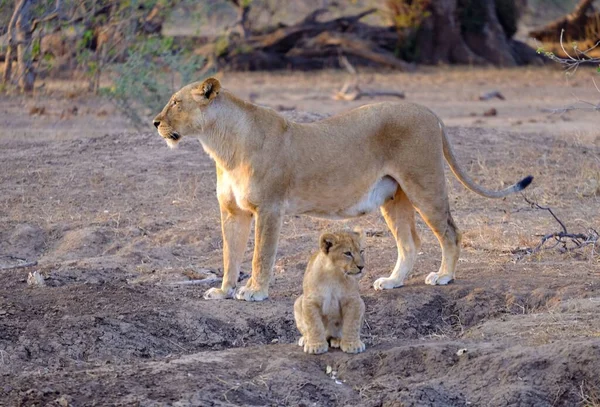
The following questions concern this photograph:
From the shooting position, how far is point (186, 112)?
6680 mm

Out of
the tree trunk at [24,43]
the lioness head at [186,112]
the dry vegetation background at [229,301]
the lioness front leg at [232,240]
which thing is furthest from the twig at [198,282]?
the tree trunk at [24,43]

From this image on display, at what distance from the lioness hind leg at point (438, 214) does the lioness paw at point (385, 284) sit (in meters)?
0.20

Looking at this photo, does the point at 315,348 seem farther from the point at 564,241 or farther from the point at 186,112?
the point at 564,241

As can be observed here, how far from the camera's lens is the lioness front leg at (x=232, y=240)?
687cm

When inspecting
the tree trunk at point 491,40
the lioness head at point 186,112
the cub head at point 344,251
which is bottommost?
the tree trunk at point 491,40

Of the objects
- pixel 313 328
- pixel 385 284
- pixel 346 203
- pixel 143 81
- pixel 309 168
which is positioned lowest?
pixel 143 81

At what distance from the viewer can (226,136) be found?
6711 mm

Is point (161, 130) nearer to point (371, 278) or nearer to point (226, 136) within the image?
point (226, 136)

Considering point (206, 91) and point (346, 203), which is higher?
point (206, 91)

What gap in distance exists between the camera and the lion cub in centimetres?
542

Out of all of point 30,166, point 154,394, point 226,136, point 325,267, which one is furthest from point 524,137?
point 154,394

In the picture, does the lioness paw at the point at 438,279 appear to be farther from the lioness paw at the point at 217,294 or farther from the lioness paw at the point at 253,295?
the lioness paw at the point at 217,294

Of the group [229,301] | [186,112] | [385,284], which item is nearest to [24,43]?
[186,112]

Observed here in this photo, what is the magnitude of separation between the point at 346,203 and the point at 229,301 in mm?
1019
